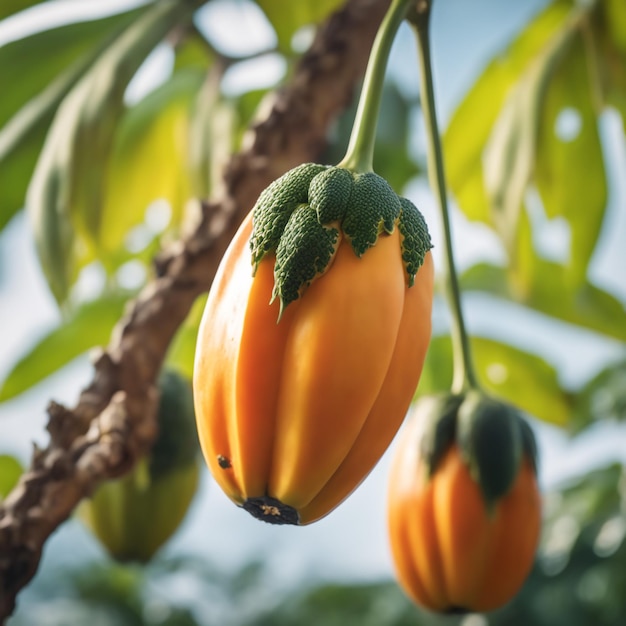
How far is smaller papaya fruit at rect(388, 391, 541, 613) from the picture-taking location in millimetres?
760

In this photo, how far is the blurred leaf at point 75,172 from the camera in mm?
786

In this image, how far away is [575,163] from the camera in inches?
47.9

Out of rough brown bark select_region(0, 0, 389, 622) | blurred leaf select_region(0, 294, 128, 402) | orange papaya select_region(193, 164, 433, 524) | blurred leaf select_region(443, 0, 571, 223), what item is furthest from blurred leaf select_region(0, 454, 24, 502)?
orange papaya select_region(193, 164, 433, 524)

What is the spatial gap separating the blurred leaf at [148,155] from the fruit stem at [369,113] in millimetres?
732

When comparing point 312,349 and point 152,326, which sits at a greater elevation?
point 312,349

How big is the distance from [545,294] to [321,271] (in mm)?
1090

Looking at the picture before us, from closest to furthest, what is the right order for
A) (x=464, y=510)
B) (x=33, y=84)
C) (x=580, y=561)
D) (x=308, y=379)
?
(x=308, y=379) < (x=464, y=510) < (x=33, y=84) < (x=580, y=561)

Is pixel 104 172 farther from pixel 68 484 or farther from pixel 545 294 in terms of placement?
pixel 545 294

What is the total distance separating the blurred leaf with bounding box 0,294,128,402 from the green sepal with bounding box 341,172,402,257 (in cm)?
86

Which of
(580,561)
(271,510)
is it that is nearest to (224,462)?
(271,510)

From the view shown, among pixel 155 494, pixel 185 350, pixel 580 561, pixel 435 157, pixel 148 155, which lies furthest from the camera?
pixel 580 561

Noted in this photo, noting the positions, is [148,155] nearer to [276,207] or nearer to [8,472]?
[8,472]

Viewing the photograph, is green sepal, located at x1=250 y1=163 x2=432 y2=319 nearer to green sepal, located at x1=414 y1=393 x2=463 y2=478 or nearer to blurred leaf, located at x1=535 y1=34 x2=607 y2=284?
green sepal, located at x1=414 y1=393 x2=463 y2=478

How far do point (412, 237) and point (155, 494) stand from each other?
1.81 feet
